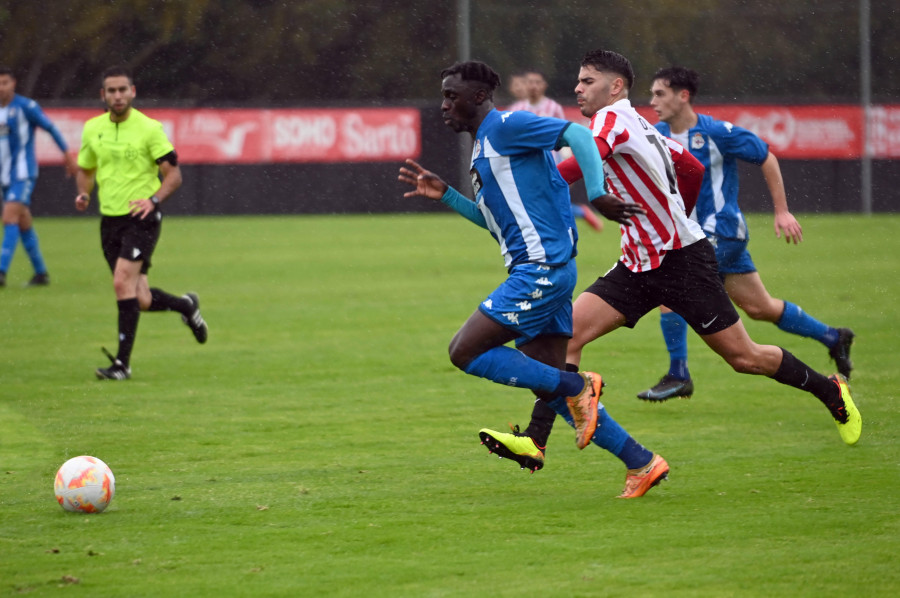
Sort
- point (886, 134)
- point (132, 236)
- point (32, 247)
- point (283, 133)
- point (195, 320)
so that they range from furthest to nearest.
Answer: point (283, 133) → point (886, 134) → point (32, 247) → point (195, 320) → point (132, 236)

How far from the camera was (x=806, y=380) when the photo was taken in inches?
247

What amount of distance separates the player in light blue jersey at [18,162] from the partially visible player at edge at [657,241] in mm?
10088

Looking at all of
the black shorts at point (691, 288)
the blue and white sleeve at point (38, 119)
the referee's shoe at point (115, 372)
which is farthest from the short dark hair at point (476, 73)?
the blue and white sleeve at point (38, 119)

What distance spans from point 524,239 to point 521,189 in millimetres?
216

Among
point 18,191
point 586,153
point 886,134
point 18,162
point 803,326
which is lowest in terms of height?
point 886,134

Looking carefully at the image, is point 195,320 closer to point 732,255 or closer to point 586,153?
point 732,255

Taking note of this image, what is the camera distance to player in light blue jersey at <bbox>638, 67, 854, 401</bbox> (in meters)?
7.59

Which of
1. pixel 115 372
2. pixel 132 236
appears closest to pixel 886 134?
pixel 132 236

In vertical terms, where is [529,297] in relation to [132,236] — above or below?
above

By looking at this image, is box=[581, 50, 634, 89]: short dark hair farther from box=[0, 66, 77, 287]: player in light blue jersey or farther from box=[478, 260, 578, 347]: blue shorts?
box=[0, 66, 77, 287]: player in light blue jersey

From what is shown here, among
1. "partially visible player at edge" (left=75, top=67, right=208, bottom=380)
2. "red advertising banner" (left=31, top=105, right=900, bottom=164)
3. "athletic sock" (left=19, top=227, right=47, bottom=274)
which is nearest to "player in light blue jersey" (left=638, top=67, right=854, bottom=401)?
"partially visible player at edge" (left=75, top=67, right=208, bottom=380)

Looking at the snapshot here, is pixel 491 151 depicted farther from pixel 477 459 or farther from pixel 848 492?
pixel 848 492

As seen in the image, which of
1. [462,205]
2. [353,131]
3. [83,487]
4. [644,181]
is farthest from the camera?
[353,131]

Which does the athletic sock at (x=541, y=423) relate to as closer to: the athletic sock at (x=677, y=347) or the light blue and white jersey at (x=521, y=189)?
the light blue and white jersey at (x=521, y=189)
